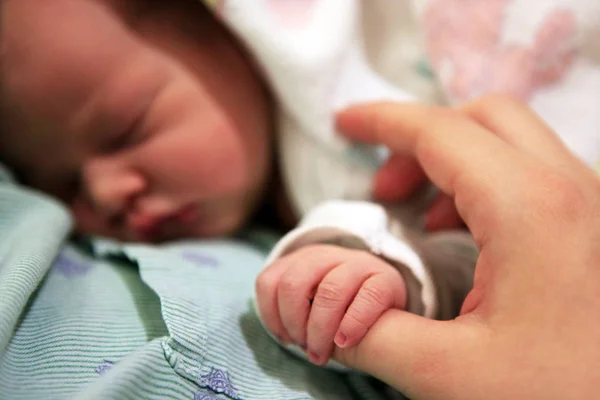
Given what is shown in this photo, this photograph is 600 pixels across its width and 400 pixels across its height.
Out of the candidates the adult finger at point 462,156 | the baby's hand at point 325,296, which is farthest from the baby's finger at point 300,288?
the adult finger at point 462,156

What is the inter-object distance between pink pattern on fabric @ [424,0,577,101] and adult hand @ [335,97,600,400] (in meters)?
0.28

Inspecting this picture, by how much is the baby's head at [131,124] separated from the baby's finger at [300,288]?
13.2 inches

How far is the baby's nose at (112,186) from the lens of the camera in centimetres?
77

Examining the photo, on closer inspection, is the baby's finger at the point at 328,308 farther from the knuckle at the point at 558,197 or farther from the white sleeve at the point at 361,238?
the knuckle at the point at 558,197

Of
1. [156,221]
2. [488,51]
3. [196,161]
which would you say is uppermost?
[488,51]

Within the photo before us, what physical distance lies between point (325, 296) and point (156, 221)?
43 centimetres

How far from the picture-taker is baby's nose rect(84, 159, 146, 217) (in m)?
0.77

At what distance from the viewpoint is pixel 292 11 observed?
0.80 meters

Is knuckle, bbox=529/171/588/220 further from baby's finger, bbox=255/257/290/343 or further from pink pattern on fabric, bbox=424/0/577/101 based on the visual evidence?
pink pattern on fabric, bbox=424/0/577/101

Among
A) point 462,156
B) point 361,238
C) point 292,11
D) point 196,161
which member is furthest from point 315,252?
point 292,11

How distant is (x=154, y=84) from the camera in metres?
0.79

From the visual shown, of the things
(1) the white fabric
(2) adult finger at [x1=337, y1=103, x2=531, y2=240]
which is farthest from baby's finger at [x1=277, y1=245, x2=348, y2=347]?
(1) the white fabric

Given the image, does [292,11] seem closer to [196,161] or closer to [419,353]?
[196,161]

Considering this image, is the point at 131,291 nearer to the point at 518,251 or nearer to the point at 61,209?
the point at 61,209
